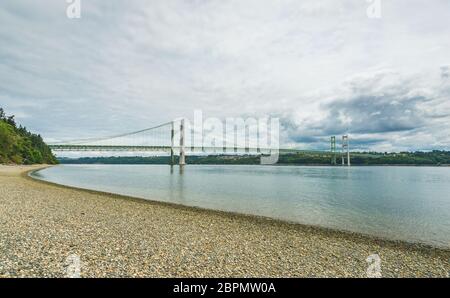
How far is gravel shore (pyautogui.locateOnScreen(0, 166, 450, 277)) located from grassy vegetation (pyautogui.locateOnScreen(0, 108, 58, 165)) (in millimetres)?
62232

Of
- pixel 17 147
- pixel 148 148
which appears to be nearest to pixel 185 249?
pixel 17 147

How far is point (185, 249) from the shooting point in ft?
19.8

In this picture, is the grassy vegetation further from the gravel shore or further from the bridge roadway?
the gravel shore

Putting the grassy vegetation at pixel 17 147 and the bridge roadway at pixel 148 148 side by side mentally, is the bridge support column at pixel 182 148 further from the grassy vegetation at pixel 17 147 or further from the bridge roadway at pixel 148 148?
the grassy vegetation at pixel 17 147

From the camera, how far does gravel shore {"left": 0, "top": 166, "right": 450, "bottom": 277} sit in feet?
15.7

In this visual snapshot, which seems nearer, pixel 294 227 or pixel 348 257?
pixel 348 257

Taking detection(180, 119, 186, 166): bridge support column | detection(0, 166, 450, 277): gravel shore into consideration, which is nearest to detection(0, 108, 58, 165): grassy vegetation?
detection(180, 119, 186, 166): bridge support column

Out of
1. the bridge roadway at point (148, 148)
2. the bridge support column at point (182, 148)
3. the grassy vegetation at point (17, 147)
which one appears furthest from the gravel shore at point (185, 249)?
the bridge support column at point (182, 148)

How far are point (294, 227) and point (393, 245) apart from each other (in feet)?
10.4
